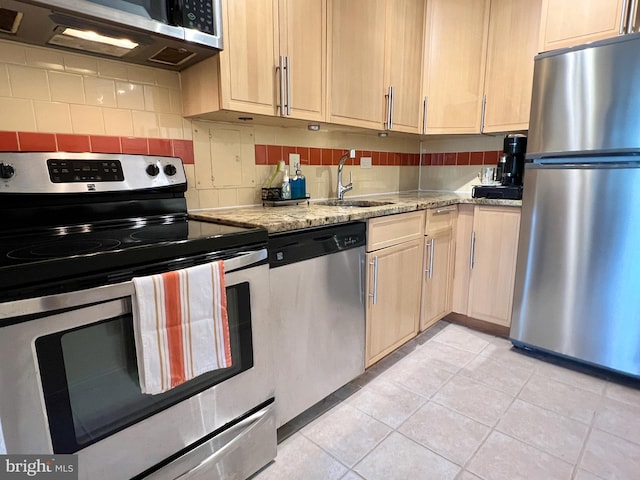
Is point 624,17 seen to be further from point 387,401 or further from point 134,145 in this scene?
point 134,145

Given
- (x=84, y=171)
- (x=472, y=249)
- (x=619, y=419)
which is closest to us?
(x=84, y=171)

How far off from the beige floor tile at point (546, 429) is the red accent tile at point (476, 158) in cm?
178

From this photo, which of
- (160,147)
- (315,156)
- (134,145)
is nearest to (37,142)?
(134,145)

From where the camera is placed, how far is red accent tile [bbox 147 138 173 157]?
4.92ft

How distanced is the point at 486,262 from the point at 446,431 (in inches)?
47.2

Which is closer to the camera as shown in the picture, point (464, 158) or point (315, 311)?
point (315, 311)

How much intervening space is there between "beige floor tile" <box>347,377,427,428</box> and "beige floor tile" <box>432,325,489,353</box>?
65cm

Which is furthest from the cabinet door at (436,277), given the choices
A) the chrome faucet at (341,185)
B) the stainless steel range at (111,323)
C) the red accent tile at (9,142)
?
the red accent tile at (9,142)

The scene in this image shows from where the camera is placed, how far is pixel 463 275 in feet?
8.17

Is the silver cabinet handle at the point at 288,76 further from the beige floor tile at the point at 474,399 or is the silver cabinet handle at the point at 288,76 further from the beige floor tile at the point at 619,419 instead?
the beige floor tile at the point at 619,419

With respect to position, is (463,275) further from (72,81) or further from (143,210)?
(72,81)

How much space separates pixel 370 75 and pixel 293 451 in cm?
190

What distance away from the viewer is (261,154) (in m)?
1.90

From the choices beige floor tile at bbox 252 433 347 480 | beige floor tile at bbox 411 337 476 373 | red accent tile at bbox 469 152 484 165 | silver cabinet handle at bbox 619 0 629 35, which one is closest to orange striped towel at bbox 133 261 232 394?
beige floor tile at bbox 252 433 347 480
